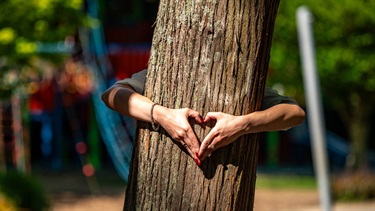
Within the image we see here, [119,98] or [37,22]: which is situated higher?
[37,22]

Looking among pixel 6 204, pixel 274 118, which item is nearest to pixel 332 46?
pixel 6 204

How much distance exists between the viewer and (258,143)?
12.3 feet

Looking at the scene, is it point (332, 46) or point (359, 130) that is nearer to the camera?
point (332, 46)

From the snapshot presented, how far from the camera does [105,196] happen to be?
1930 cm

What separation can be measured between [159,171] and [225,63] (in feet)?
1.62

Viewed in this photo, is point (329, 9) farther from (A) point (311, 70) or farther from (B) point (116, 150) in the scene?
(A) point (311, 70)

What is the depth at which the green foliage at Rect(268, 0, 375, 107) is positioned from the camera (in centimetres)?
1908

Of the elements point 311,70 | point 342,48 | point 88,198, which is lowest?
point 88,198

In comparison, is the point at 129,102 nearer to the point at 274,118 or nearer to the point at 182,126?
the point at 182,126

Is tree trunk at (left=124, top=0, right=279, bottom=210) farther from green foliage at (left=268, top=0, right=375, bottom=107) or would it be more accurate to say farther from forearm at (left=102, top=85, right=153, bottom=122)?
green foliage at (left=268, top=0, right=375, bottom=107)

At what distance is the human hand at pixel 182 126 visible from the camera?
3.54 metres

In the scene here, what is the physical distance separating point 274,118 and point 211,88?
268 mm

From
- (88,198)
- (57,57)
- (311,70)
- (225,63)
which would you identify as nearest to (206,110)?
(225,63)

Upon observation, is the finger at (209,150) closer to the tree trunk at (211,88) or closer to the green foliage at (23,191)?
the tree trunk at (211,88)
